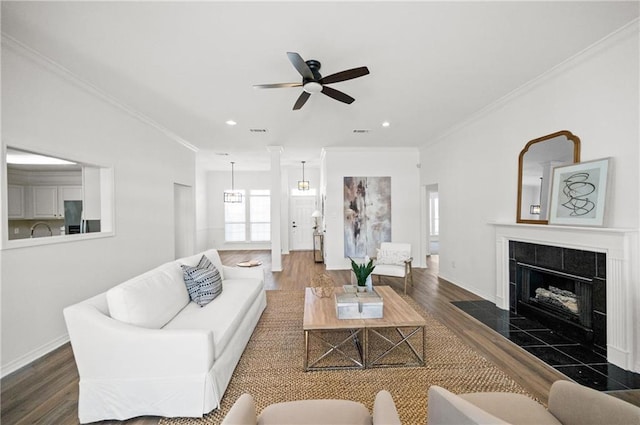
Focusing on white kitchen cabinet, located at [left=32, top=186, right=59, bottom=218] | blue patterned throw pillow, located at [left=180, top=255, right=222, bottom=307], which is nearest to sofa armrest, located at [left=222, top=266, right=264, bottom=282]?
blue patterned throw pillow, located at [left=180, top=255, right=222, bottom=307]

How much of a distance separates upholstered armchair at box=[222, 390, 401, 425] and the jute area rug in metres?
0.68

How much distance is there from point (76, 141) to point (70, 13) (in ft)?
4.90

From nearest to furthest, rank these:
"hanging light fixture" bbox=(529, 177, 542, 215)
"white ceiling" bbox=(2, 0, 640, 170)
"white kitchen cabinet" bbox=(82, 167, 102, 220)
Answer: "white ceiling" bbox=(2, 0, 640, 170) < "hanging light fixture" bbox=(529, 177, 542, 215) < "white kitchen cabinet" bbox=(82, 167, 102, 220)

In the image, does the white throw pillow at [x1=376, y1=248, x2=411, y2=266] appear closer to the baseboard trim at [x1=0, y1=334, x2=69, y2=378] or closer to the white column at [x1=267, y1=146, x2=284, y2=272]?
the white column at [x1=267, y1=146, x2=284, y2=272]

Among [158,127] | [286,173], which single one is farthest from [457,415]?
[286,173]

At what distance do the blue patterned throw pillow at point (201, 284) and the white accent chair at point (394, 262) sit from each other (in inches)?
107

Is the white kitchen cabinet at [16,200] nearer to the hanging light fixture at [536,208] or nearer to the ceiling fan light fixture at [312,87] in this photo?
the ceiling fan light fixture at [312,87]

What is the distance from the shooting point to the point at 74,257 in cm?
293

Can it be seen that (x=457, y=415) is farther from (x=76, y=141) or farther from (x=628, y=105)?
(x=76, y=141)

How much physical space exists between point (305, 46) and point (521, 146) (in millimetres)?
3028

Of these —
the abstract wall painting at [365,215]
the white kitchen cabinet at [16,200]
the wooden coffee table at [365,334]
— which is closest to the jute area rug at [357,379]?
the wooden coffee table at [365,334]

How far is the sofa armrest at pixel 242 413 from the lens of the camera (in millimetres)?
1029

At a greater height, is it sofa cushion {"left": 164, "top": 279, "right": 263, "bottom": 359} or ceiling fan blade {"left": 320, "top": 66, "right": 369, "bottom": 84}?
ceiling fan blade {"left": 320, "top": 66, "right": 369, "bottom": 84}

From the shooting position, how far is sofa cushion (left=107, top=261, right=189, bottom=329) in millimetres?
1890
